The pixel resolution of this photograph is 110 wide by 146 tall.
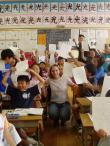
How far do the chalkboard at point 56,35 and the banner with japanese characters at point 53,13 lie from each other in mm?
195

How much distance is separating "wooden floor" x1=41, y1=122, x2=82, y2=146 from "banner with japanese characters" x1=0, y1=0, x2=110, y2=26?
2974 mm

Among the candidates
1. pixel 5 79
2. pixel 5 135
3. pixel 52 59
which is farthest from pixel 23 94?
pixel 52 59

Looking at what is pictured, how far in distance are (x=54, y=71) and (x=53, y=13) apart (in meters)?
2.92

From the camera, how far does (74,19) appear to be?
7645 millimetres

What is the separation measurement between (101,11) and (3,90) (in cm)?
383

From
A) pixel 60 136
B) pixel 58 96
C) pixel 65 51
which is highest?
pixel 65 51

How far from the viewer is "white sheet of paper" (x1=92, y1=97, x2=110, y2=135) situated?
2.46 meters

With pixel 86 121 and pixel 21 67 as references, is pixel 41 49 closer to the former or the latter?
pixel 21 67

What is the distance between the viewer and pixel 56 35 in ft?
25.1

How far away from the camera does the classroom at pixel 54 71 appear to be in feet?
11.4

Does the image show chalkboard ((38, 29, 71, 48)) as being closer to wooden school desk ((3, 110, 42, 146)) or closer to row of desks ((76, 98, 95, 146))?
row of desks ((76, 98, 95, 146))

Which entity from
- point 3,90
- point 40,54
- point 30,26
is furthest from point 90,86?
point 30,26

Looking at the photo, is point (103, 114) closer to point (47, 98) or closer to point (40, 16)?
point (47, 98)

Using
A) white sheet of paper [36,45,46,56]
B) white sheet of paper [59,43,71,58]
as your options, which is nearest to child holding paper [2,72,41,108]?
white sheet of paper [59,43,71,58]
